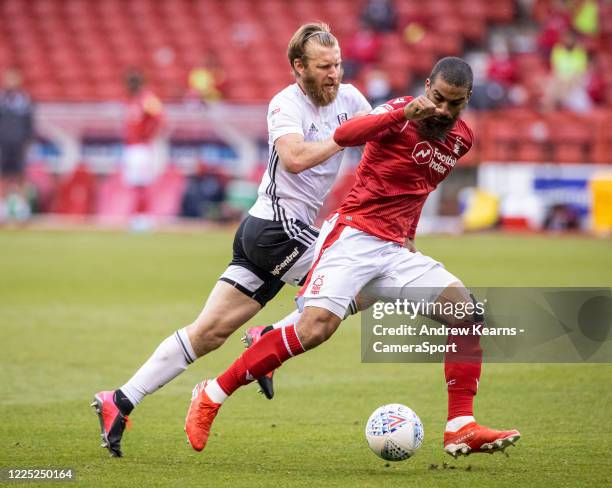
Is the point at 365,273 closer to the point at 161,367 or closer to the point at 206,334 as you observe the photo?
the point at 206,334

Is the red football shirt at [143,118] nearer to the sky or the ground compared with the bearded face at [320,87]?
nearer to the sky

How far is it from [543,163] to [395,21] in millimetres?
6726

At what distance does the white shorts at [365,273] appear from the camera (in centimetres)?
597

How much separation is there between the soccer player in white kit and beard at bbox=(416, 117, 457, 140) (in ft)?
1.92

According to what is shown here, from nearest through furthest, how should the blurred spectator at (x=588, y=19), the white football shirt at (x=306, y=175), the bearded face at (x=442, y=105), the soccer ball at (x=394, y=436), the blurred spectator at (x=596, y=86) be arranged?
the bearded face at (x=442, y=105) → the soccer ball at (x=394, y=436) → the white football shirt at (x=306, y=175) → the blurred spectator at (x=596, y=86) → the blurred spectator at (x=588, y=19)

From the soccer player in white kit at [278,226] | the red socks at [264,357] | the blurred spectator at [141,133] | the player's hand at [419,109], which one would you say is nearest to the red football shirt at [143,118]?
the blurred spectator at [141,133]

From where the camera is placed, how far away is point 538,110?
23.1 meters

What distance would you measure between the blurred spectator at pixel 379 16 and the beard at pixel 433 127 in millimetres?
20083

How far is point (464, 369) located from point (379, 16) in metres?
20.6

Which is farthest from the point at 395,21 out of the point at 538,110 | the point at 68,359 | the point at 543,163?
the point at 68,359

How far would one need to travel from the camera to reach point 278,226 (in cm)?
660

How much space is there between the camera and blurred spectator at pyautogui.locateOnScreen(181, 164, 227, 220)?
73.6 feet

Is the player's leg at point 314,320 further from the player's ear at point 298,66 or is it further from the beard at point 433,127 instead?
the player's ear at point 298,66

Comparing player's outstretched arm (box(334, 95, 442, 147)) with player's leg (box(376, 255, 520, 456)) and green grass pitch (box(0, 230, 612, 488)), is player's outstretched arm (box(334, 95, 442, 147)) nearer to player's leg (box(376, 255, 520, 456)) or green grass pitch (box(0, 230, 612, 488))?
player's leg (box(376, 255, 520, 456))
